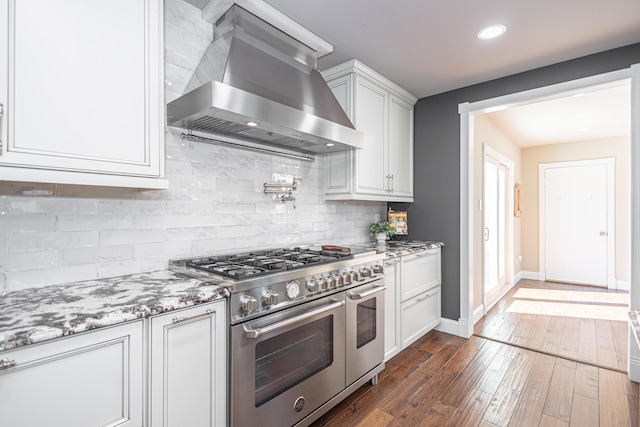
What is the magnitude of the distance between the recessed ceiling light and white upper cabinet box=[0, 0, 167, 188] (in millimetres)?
2075

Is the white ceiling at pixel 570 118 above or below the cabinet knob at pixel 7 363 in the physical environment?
above

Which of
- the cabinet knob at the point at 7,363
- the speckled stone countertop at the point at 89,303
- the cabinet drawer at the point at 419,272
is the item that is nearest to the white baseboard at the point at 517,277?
the cabinet drawer at the point at 419,272

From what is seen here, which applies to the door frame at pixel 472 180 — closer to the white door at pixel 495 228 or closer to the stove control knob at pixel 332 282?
the white door at pixel 495 228

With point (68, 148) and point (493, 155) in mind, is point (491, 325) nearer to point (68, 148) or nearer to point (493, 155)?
point (493, 155)

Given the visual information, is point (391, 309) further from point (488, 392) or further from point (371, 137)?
point (371, 137)

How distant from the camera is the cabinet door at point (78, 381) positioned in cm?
98

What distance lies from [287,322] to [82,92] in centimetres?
137

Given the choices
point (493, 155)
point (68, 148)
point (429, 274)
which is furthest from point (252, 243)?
point (493, 155)

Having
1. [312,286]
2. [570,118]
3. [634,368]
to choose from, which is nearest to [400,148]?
[312,286]

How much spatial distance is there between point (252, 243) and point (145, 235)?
74 centimetres

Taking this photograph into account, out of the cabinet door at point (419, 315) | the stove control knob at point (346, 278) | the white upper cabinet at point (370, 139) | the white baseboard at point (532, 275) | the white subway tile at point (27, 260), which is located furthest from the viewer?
the white baseboard at point (532, 275)

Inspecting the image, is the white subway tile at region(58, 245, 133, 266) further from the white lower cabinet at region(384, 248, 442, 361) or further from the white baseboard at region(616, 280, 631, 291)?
the white baseboard at region(616, 280, 631, 291)

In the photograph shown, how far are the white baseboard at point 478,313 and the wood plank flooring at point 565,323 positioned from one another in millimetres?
47

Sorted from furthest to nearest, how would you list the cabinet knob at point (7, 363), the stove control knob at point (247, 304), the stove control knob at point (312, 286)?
1. the stove control knob at point (312, 286)
2. the stove control knob at point (247, 304)
3. the cabinet knob at point (7, 363)
